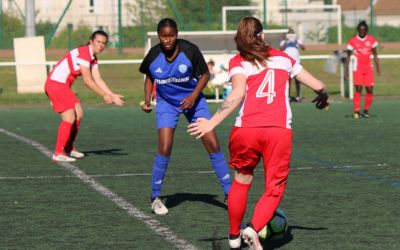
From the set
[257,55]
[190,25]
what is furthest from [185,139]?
[190,25]

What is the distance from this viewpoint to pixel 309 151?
51.9 feet

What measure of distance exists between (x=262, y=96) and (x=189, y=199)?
3371 mm

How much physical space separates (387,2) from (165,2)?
58.5 feet

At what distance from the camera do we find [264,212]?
310 inches

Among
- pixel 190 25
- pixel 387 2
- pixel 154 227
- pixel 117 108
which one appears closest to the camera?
pixel 154 227

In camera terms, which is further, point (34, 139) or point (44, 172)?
point (34, 139)

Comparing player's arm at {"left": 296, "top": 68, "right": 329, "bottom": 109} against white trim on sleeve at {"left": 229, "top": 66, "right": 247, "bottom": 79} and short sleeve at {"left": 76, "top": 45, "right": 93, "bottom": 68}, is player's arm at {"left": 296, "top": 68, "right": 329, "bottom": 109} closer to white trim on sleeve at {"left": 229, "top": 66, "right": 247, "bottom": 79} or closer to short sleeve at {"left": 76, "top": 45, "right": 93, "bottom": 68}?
white trim on sleeve at {"left": 229, "top": 66, "right": 247, "bottom": 79}

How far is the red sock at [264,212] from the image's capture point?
25.7 ft

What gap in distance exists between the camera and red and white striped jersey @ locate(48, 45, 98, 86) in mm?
14688

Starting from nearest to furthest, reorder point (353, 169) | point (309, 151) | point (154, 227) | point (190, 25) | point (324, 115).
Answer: point (154, 227)
point (353, 169)
point (309, 151)
point (324, 115)
point (190, 25)

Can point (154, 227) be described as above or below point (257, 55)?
below

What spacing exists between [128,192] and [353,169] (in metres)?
3.19

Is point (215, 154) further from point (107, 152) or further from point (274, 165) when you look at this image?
point (107, 152)

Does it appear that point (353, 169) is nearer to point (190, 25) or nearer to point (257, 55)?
point (257, 55)
